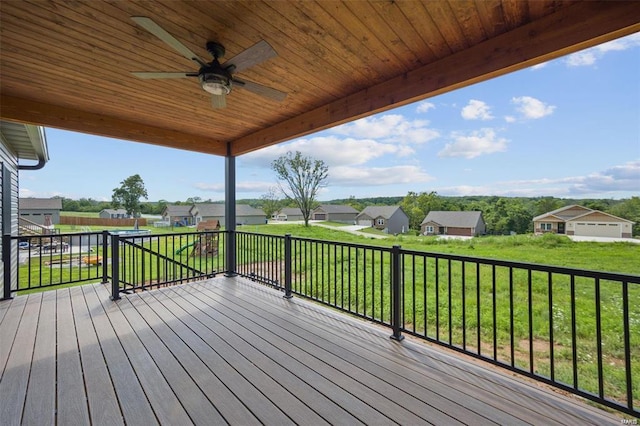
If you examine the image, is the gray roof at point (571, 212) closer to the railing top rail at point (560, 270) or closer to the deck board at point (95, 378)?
the railing top rail at point (560, 270)

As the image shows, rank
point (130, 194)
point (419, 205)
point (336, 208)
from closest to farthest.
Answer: point (419, 205), point (336, 208), point (130, 194)

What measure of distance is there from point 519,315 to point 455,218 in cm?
178

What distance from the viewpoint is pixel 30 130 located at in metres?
4.52

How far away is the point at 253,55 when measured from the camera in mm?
1940

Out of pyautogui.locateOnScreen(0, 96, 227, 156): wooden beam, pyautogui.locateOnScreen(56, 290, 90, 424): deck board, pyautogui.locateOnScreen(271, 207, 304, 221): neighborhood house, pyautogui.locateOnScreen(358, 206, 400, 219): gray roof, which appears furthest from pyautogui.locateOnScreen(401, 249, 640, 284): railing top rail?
pyautogui.locateOnScreen(271, 207, 304, 221): neighborhood house

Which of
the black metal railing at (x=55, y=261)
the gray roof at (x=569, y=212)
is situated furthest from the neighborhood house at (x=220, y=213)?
the gray roof at (x=569, y=212)

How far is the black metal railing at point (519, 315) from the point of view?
5.56 ft

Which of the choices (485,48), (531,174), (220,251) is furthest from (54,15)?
(531,174)

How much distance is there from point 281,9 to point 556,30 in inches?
73.7

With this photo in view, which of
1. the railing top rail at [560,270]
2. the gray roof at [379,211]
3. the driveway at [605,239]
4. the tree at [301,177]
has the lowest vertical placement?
the railing top rail at [560,270]

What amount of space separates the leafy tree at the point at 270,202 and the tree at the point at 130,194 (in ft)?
10.4

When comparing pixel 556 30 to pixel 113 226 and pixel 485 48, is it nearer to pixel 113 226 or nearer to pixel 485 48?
pixel 485 48

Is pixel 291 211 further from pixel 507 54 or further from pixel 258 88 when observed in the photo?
pixel 507 54

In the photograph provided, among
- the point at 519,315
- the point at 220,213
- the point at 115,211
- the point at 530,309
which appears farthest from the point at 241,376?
the point at 115,211
